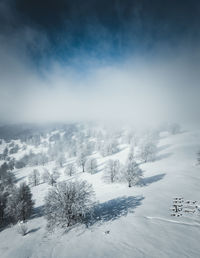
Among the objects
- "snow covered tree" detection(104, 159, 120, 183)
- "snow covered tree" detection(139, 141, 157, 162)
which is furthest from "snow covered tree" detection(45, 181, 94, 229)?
"snow covered tree" detection(139, 141, 157, 162)

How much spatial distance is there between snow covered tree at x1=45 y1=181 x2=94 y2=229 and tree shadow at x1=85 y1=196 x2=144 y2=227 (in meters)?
2.54

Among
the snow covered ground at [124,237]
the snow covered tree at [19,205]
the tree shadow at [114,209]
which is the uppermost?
the snow covered ground at [124,237]

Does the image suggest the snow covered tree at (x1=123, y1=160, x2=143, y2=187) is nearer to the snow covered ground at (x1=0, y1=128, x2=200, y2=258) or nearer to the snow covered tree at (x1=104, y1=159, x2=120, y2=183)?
the snow covered tree at (x1=104, y1=159, x2=120, y2=183)

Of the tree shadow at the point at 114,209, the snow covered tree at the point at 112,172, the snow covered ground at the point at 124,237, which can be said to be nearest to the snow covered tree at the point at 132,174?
the tree shadow at the point at 114,209

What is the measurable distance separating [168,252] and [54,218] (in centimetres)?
1663

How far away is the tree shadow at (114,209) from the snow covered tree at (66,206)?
2544mm

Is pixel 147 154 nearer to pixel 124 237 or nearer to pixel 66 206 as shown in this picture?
pixel 124 237

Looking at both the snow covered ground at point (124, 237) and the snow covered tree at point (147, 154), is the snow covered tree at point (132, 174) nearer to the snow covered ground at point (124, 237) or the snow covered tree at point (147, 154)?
the snow covered ground at point (124, 237)

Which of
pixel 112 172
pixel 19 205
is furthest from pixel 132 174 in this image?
pixel 19 205

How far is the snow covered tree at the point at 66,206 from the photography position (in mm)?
19547

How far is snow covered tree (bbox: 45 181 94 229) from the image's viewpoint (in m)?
19.5

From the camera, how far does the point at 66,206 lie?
19.8 metres

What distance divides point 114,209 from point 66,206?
9.76m

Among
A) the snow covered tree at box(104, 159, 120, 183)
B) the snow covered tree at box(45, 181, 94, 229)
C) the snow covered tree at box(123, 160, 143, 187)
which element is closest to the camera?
the snow covered tree at box(45, 181, 94, 229)
